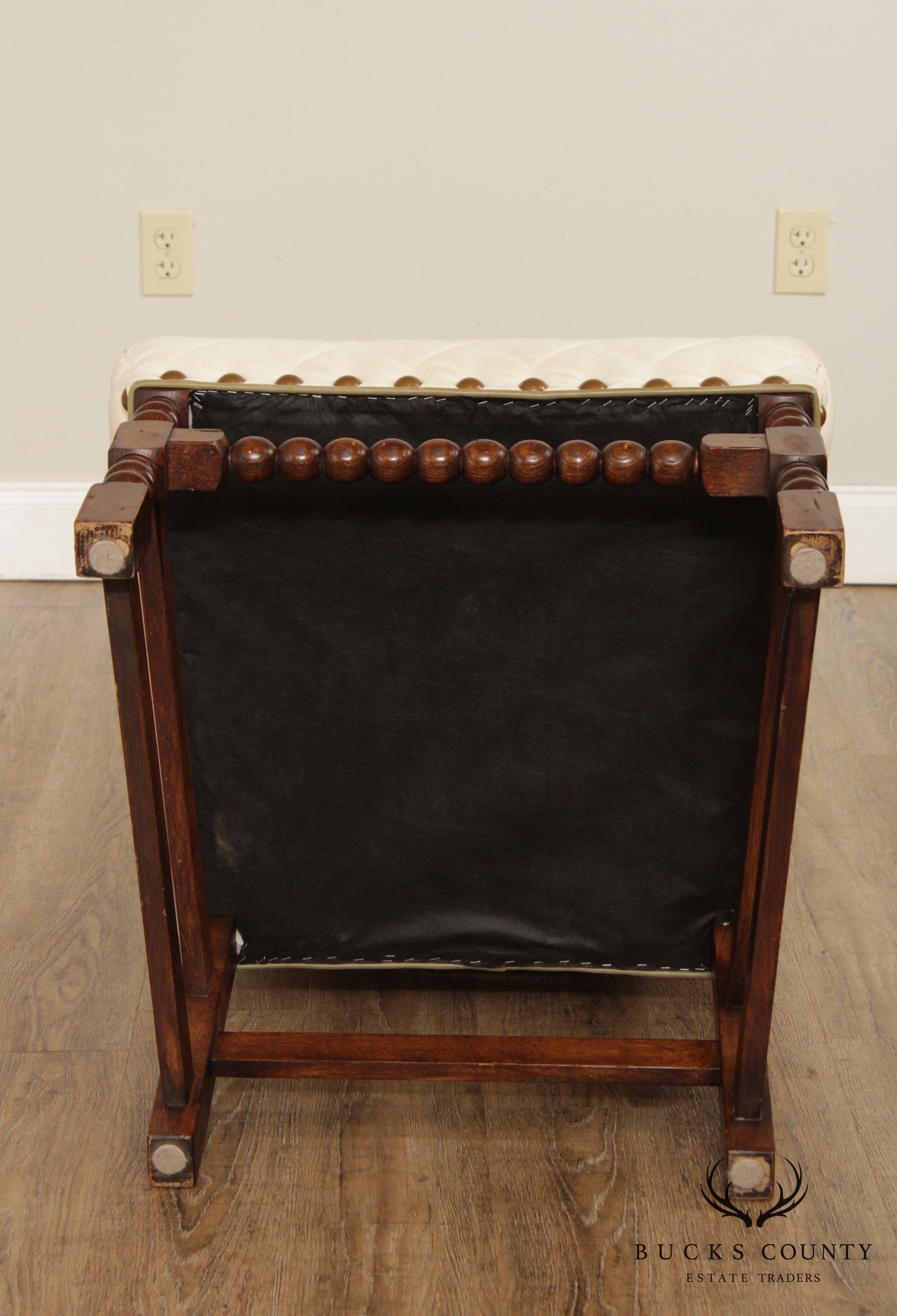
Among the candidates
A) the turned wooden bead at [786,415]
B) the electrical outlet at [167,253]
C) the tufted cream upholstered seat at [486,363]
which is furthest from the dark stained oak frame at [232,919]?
the electrical outlet at [167,253]

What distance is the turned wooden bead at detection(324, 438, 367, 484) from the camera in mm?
963

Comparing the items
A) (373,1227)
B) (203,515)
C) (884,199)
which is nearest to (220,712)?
(203,515)

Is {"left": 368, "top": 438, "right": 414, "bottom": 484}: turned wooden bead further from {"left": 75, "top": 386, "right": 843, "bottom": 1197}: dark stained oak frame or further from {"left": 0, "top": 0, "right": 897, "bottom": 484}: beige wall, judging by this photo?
{"left": 0, "top": 0, "right": 897, "bottom": 484}: beige wall

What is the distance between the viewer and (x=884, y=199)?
7.52 ft

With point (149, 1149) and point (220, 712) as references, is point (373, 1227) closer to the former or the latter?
point (149, 1149)

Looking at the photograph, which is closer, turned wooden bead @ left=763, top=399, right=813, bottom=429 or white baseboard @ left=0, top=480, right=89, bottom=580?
turned wooden bead @ left=763, top=399, right=813, bottom=429

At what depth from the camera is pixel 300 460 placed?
970mm

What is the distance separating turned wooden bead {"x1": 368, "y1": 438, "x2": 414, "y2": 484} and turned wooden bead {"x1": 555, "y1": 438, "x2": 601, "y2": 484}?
4.4 inches

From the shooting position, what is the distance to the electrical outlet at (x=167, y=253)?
7.55ft

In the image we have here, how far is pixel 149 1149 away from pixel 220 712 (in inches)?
15.1

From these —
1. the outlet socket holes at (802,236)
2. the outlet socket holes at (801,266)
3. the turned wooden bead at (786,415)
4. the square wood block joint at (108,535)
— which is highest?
the outlet socket holes at (802,236)

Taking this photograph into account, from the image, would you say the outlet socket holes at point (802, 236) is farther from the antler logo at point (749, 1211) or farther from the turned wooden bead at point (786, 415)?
the antler logo at point (749, 1211)

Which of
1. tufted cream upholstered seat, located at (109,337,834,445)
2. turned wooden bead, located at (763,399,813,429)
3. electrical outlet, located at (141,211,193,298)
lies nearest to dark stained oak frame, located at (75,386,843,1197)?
turned wooden bead, located at (763,399,813,429)

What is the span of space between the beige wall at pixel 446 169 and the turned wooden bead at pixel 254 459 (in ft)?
4.67
